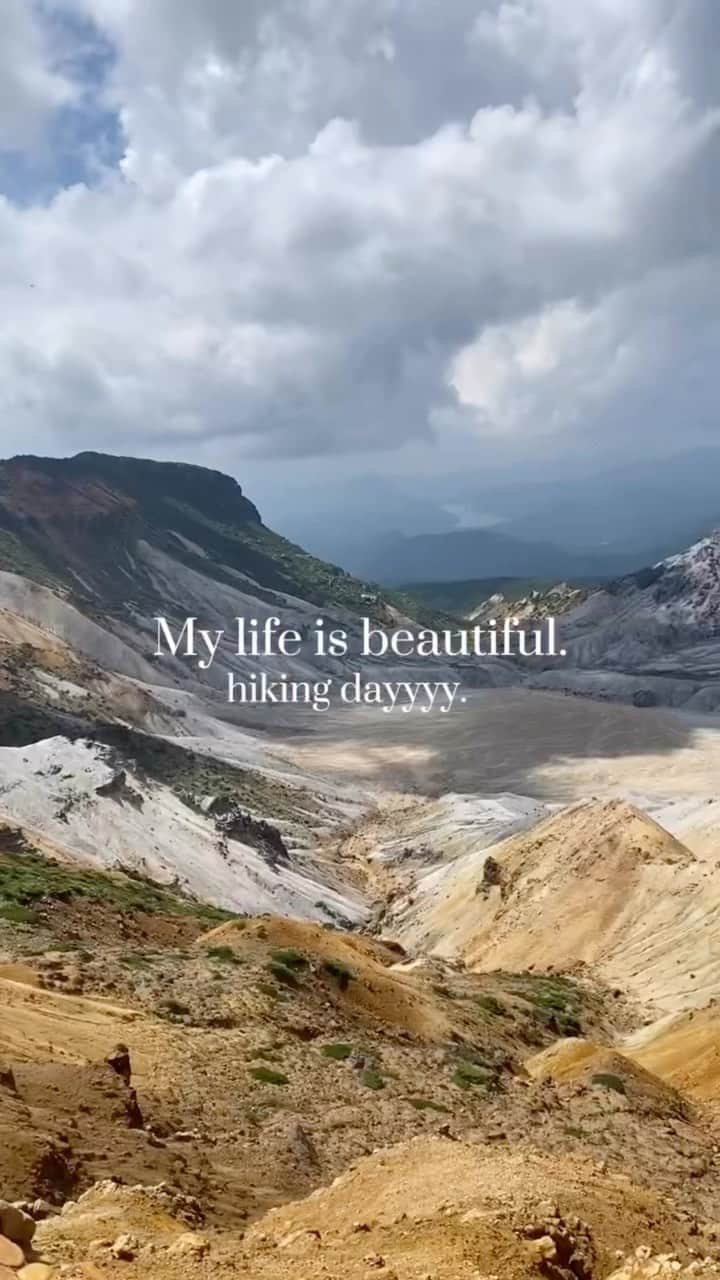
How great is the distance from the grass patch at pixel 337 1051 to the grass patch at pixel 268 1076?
2075 millimetres

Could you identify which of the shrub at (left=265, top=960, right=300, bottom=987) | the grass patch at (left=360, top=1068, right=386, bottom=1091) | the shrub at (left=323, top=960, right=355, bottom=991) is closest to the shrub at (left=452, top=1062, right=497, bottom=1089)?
the grass patch at (left=360, top=1068, right=386, bottom=1091)

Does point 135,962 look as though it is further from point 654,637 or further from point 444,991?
point 654,637

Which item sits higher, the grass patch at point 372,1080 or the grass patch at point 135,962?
the grass patch at point 135,962

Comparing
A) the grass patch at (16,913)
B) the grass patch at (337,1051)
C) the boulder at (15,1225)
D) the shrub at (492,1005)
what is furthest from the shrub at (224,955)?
the boulder at (15,1225)

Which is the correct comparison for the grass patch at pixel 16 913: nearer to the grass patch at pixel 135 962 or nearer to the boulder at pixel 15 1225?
the grass patch at pixel 135 962

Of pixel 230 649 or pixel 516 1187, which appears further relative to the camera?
pixel 230 649

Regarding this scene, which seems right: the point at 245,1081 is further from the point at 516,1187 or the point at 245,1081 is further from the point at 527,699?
the point at 527,699

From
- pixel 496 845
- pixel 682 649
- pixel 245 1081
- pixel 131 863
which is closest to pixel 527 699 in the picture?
pixel 682 649

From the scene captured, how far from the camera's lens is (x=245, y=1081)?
703 inches

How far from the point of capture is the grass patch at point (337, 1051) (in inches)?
810

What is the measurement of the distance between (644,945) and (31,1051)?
33.7 meters

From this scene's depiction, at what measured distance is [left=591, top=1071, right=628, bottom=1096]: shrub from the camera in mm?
22234

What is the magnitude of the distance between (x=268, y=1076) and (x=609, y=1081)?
8.60 metres

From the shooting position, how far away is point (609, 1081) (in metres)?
22.5
